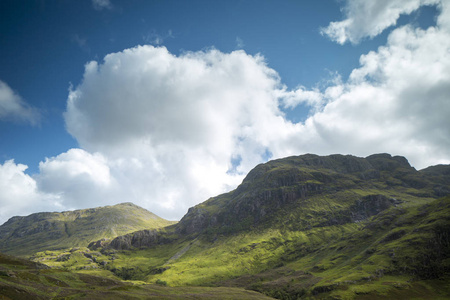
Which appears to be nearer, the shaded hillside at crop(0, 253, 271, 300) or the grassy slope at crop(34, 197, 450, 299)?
the shaded hillside at crop(0, 253, 271, 300)

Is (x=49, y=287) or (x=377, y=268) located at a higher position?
(x=49, y=287)

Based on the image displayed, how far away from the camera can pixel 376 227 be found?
7185 inches

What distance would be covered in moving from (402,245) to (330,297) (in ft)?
200

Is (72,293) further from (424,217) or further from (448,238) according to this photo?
(424,217)

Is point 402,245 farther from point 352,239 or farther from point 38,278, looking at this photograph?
point 38,278

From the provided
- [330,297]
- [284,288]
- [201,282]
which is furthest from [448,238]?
[201,282]

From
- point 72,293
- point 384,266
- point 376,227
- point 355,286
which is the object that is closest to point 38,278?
point 72,293

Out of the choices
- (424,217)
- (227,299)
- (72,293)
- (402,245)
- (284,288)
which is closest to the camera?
(72,293)

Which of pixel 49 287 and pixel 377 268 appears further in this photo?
pixel 377 268

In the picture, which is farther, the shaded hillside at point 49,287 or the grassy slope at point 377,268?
the grassy slope at point 377,268

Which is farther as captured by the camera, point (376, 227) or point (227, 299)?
point (376, 227)

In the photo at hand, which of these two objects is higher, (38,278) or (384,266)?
(38,278)

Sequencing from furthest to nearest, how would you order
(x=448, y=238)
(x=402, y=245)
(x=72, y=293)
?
(x=402, y=245) < (x=448, y=238) < (x=72, y=293)

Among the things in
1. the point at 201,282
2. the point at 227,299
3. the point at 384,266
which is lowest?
the point at 201,282
